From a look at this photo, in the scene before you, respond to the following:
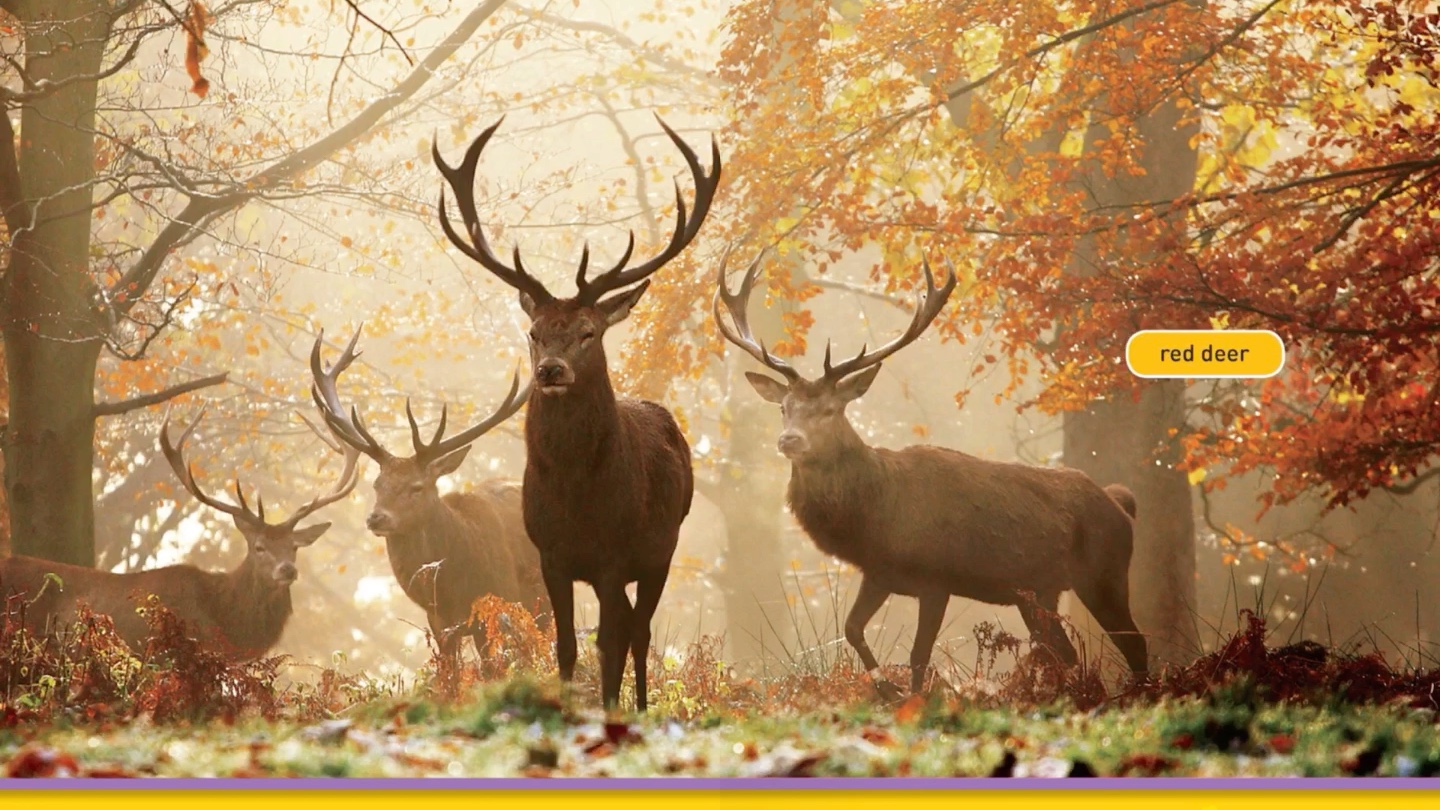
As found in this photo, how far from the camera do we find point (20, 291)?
7602 mm

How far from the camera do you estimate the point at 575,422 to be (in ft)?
18.4

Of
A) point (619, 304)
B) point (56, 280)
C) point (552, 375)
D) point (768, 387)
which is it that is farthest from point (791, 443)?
point (56, 280)

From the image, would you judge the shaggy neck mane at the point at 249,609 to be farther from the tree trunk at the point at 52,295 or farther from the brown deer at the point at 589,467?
the brown deer at the point at 589,467

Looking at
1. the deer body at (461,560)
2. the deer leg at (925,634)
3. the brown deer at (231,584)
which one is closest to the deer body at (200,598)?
the brown deer at (231,584)

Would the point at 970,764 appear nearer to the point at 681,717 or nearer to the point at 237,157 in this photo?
the point at 681,717

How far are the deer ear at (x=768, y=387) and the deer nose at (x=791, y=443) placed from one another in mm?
265

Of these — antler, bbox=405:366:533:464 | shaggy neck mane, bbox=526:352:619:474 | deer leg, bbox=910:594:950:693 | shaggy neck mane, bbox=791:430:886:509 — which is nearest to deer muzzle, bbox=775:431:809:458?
shaggy neck mane, bbox=791:430:886:509

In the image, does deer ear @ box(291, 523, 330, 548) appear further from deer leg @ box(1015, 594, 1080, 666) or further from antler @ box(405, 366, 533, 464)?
deer leg @ box(1015, 594, 1080, 666)

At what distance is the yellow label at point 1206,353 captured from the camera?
6.56m

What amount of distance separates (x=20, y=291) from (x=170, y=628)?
8.98ft

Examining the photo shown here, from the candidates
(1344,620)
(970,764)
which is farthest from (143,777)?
(1344,620)

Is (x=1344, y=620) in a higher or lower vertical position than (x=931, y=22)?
lower

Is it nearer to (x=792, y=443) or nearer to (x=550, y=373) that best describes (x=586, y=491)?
(x=550, y=373)

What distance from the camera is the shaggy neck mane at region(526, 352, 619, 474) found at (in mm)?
5602
